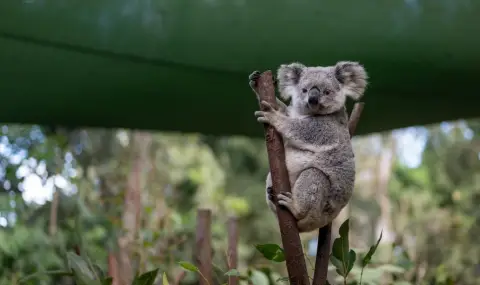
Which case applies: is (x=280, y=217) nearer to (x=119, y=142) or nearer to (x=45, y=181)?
(x=45, y=181)

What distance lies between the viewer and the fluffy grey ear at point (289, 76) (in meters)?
1.64

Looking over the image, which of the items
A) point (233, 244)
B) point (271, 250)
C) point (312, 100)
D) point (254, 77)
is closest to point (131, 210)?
point (233, 244)

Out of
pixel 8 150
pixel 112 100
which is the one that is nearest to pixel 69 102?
pixel 112 100

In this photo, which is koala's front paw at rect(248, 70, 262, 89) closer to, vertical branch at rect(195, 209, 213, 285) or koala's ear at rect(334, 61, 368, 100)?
koala's ear at rect(334, 61, 368, 100)

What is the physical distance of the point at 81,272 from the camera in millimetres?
1500

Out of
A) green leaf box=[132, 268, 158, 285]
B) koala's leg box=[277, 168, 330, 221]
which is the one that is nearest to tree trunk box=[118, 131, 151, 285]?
green leaf box=[132, 268, 158, 285]

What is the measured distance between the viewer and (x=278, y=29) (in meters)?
2.20

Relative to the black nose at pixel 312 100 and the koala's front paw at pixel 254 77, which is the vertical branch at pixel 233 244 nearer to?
the black nose at pixel 312 100

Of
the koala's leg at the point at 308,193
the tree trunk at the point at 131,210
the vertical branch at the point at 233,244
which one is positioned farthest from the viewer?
the tree trunk at the point at 131,210

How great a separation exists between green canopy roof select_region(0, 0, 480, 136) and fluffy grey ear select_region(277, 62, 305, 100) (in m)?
0.57

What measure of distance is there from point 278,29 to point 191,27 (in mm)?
315

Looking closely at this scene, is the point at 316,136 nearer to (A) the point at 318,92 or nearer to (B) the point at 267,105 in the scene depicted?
(A) the point at 318,92

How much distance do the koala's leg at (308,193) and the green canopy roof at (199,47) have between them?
32.5 inches

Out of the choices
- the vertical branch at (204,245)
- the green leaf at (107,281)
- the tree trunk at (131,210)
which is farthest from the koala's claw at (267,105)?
the tree trunk at (131,210)
